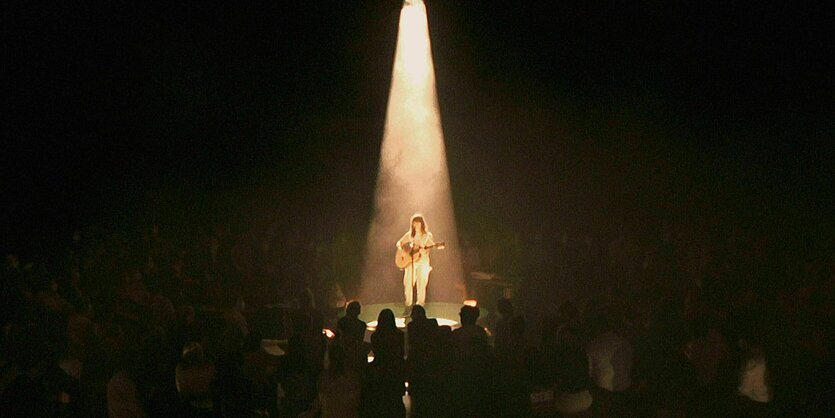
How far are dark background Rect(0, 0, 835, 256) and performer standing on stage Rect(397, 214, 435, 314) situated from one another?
21.0 ft

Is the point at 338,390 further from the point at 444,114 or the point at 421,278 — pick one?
the point at 444,114

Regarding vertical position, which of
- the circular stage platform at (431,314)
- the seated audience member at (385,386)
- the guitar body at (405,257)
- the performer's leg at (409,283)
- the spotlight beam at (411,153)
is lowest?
the circular stage platform at (431,314)

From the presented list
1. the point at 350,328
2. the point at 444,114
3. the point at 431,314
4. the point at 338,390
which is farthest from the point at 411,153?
the point at 338,390

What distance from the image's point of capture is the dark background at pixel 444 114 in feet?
51.0

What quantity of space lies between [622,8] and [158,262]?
1222 cm

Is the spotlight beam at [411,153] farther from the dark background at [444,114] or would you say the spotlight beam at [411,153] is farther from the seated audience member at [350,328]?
the seated audience member at [350,328]

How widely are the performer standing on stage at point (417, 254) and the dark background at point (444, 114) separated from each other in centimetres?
639

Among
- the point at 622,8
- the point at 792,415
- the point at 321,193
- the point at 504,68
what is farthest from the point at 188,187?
the point at 792,415

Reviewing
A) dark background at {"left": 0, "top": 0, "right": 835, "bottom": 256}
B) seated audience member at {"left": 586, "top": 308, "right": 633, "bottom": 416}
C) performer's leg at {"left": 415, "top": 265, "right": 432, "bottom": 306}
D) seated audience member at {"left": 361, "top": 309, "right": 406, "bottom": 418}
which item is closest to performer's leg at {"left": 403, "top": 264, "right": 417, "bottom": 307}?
performer's leg at {"left": 415, "top": 265, "right": 432, "bottom": 306}

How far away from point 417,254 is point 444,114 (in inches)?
315

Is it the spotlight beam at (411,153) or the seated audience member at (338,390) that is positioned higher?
the spotlight beam at (411,153)

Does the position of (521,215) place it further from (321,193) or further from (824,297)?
(824,297)

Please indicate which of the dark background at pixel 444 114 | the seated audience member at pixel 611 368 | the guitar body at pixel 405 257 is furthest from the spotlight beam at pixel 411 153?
the seated audience member at pixel 611 368

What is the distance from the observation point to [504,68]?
17969mm
